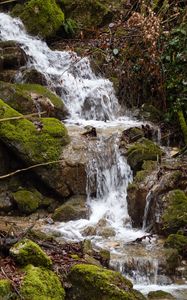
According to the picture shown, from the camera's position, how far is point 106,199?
8898 mm

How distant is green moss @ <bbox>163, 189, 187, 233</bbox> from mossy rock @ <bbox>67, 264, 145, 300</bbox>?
2.58 metres

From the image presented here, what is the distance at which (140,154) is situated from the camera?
8.91 meters

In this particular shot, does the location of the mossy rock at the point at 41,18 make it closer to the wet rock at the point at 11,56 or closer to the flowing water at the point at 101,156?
the flowing water at the point at 101,156


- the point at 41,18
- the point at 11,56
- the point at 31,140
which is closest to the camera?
the point at 31,140

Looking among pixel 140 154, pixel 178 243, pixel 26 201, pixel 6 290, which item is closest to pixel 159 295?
pixel 178 243

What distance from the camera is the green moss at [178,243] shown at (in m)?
6.70

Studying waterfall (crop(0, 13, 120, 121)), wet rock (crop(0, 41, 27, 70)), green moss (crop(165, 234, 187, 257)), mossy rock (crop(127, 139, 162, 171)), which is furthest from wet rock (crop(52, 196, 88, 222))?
wet rock (crop(0, 41, 27, 70))

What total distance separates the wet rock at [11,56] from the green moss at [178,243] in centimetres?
637

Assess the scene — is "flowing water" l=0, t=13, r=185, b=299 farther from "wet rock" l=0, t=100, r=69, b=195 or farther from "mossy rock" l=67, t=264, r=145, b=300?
"mossy rock" l=67, t=264, r=145, b=300

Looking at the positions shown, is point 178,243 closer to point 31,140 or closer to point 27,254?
point 27,254

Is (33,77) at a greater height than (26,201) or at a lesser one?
greater

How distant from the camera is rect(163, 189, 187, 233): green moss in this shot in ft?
23.7

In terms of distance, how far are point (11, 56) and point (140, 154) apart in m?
4.41

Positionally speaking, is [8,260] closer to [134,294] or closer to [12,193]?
[134,294]
